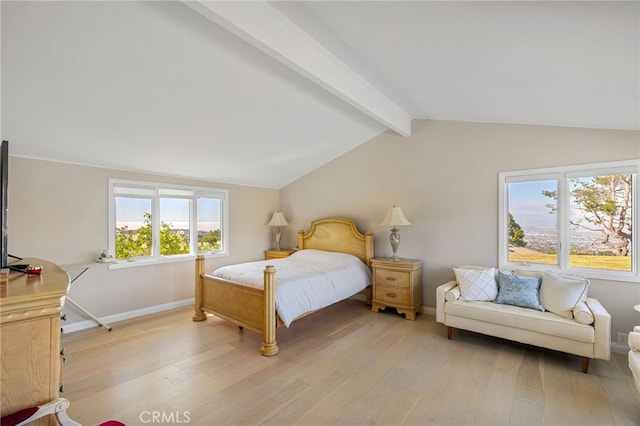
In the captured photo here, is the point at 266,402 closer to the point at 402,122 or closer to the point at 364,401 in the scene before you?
the point at 364,401

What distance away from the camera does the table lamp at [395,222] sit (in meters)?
4.09

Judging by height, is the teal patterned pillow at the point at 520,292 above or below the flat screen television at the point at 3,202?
below

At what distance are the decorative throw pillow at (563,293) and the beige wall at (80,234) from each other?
4549 millimetres

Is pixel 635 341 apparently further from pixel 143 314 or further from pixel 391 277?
pixel 143 314

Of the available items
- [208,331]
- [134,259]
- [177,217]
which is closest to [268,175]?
[177,217]

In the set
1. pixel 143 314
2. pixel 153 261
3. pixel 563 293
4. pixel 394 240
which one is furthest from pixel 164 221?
pixel 563 293

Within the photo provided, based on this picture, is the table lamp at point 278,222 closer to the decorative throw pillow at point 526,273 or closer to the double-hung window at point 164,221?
the double-hung window at point 164,221

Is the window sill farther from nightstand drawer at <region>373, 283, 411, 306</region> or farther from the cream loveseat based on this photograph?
the cream loveseat

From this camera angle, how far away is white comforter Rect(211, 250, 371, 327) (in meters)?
3.16

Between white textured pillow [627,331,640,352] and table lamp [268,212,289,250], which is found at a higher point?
table lamp [268,212,289,250]

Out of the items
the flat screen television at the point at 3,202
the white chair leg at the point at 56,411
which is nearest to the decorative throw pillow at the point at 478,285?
the white chair leg at the point at 56,411

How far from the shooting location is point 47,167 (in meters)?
3.30

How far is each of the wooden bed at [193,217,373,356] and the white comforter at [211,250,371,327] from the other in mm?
114

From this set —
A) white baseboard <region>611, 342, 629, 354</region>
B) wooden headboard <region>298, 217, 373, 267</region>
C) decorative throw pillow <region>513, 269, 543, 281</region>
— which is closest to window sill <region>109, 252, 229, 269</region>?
wooden headboard <region>298, 217, 373, 267</region>
